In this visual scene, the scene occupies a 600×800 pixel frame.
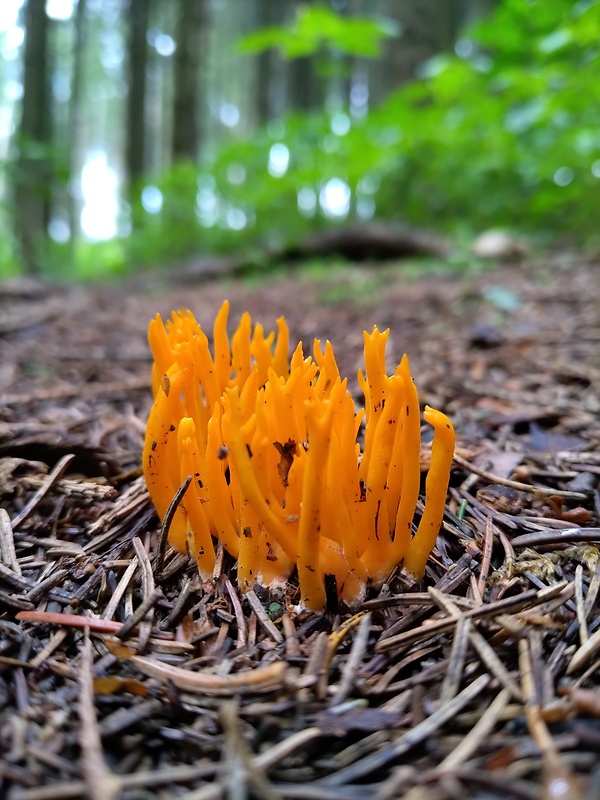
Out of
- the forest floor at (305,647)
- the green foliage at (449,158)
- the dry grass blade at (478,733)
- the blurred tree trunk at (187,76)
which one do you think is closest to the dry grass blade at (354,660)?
the forest floor at (305,647)

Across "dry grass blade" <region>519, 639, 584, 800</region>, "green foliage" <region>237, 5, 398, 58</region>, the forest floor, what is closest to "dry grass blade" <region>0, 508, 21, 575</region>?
the forest floor

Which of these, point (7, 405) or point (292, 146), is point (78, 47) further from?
point (7, 405)

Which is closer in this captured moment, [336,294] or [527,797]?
[527,797]

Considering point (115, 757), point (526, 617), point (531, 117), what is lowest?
point (115, 757)

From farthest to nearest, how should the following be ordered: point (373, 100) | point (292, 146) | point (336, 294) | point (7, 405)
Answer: point (373, 100) → point (292, 146) → point (336, 294) → point (7, 405)

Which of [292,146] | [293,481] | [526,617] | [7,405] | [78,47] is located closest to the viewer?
[526,617]

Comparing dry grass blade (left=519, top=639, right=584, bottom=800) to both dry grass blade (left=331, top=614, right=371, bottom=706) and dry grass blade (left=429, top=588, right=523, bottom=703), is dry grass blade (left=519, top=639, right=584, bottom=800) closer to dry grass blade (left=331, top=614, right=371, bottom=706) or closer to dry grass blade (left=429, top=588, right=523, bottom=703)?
dry grass blade (left=429, top=588, right=523, bottom=703)

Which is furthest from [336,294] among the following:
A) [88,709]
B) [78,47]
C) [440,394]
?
[78,47]
